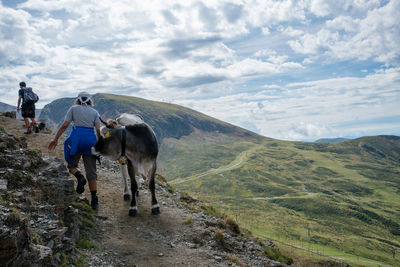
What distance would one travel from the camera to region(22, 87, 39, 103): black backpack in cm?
1709

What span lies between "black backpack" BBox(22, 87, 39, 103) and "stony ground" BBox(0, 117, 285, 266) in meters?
7.88

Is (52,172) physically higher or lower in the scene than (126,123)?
lower

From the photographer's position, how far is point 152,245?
925 cm

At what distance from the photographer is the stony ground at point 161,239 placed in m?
8.45

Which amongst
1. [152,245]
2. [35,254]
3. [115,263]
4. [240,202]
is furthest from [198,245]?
[240,202]

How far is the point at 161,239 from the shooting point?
9828mm

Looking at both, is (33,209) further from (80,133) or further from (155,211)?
(155,211)

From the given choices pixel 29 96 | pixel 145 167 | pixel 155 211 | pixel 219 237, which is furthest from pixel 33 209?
pixel 29 96

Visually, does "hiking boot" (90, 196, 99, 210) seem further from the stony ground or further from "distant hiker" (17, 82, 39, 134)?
"distant hiker" (17, 82, 39, 134)

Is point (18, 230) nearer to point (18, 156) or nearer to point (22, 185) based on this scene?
point (22, 185)

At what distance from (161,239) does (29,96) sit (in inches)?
523

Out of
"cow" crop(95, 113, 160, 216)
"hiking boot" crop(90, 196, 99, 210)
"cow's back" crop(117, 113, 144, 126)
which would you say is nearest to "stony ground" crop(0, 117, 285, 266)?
"hiking boot" crop(90, 196, 99, 210)

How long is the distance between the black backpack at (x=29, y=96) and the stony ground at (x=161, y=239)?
7.88 m

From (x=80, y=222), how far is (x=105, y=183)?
566 cm
